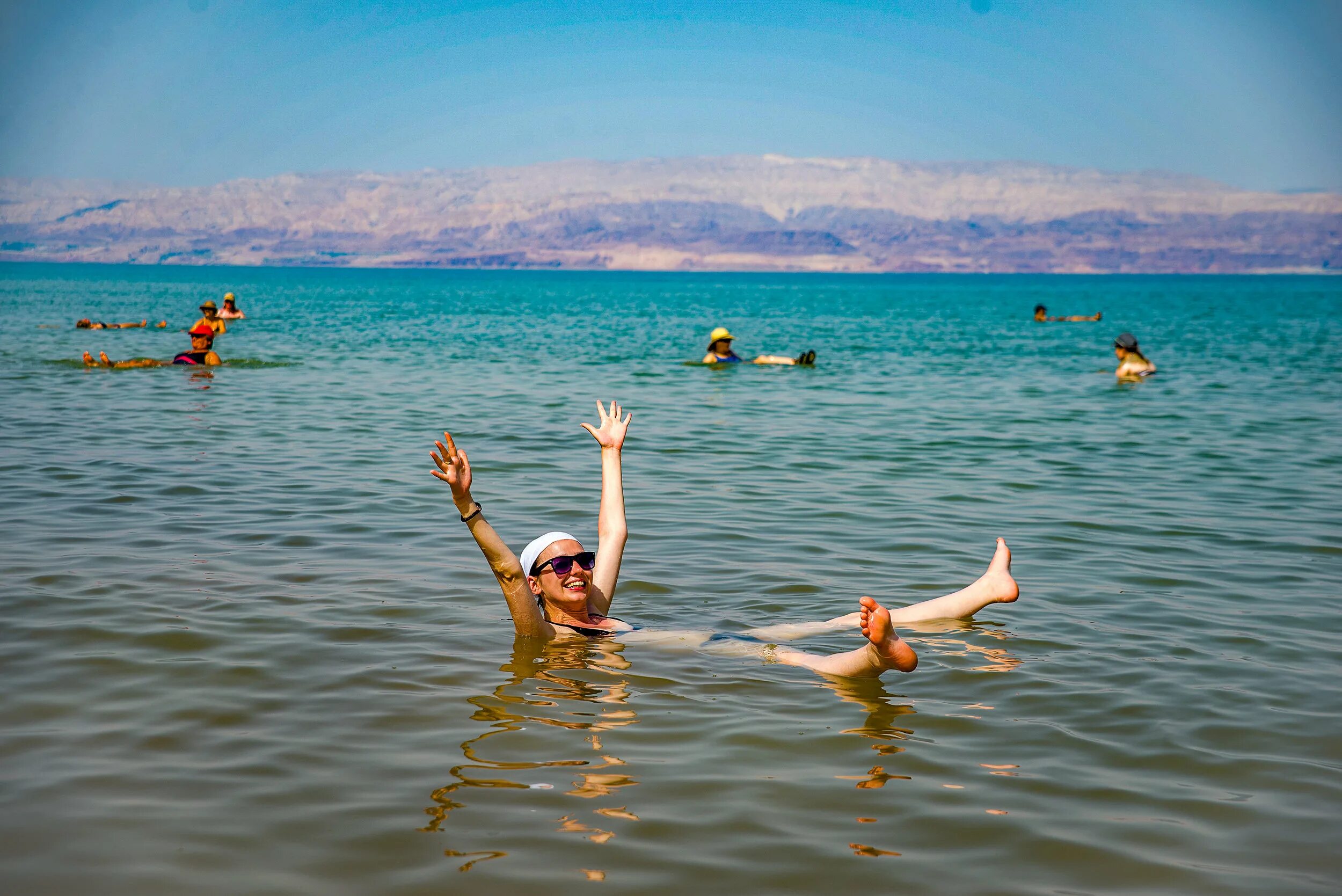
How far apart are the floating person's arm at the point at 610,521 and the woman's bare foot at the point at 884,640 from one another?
2.17 meters

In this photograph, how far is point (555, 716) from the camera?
623cm

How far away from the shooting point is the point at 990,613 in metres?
8.52

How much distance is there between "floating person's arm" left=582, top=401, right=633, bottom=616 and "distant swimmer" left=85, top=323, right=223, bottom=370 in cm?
2062

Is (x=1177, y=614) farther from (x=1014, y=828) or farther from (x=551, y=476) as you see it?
(x=551, y=476)

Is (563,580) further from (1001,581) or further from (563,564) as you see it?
(1001,581)

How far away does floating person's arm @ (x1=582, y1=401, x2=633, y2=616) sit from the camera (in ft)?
25.4

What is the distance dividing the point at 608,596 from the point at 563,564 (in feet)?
1.97

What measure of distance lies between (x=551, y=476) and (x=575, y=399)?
29.5ft

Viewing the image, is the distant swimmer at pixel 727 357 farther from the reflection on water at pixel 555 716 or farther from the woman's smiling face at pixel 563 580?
the reflection on water at pixel 555 716

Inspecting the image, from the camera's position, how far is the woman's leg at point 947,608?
7.64m

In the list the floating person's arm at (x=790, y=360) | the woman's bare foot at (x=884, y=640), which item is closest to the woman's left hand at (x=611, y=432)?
the woman's bare foot at (x=884, y=640)

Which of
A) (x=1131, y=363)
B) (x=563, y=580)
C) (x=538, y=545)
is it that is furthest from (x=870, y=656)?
(x=1131, y=363)

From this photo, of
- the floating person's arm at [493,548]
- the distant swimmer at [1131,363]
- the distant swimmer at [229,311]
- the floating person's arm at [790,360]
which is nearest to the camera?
the floating person's arm at [493,548]

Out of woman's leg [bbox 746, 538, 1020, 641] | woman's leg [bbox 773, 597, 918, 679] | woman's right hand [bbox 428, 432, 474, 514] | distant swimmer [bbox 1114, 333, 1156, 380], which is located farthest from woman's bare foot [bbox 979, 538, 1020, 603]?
distant swimmer [bbox 1114, 333, 1156, 380]
